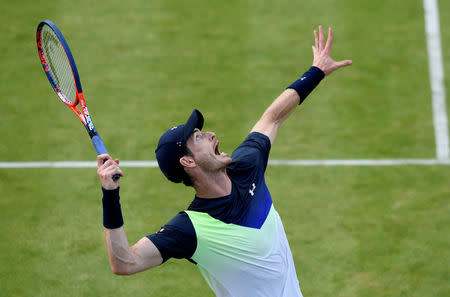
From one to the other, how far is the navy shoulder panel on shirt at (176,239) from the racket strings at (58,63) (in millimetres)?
1606

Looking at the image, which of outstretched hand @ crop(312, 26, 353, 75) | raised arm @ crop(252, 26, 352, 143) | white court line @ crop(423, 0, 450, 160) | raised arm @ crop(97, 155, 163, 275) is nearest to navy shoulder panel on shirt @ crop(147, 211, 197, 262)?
raised arm @ crop(97, 155, 163, 275)

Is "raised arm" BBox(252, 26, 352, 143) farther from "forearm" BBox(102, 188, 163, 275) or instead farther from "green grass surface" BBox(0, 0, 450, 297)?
"green grass surface" BBox(0, 0, 450, 297)

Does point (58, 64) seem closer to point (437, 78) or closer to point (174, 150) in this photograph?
point (174, 150)

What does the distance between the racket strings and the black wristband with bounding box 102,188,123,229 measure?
1.62 metres

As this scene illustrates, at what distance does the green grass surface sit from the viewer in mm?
7301

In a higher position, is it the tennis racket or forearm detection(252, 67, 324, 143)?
the tennis racket

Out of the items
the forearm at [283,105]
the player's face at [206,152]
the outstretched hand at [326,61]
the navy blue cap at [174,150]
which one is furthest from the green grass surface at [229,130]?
the player's face at [206,152]

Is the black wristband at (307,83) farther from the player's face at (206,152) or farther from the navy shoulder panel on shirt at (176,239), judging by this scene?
the navy shoulder panel on shirt at (176,239)

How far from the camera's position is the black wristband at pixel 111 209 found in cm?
450

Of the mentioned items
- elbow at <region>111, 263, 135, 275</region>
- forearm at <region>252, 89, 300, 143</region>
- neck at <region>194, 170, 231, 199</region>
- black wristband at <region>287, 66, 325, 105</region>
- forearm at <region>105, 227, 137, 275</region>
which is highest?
black wristband at <region>287, 66, 325, 105</region>

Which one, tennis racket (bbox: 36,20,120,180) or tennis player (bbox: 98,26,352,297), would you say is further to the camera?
tennis racket (bbox: 36,20,120,180)

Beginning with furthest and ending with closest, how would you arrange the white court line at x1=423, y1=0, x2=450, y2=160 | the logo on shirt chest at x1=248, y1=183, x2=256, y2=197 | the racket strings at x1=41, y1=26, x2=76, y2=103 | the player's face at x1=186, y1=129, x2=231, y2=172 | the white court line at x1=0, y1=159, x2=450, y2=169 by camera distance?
the white court line at x1=423, y1=0, x2=450, y2=160, the white court line at x1=0, y1=159, x2=450, y2=169, the racket strings at x1=41, y1=26, x2=76, y2=103, the logo on shirt chest at x1=248, y1=183, x2=256, y2=197, the player's face at x1=186, y1=129, x2=231, y2=172

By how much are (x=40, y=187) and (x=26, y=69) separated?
247 cm

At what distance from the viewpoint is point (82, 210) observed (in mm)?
8047
